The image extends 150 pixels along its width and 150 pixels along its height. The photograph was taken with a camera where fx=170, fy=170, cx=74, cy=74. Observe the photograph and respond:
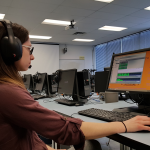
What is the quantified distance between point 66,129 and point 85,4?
3.65 m

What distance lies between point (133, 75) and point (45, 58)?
6792mm

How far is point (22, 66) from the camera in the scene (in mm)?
844

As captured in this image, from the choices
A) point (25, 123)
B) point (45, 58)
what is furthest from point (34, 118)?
point (45, 58)

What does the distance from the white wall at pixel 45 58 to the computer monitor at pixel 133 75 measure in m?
6.52

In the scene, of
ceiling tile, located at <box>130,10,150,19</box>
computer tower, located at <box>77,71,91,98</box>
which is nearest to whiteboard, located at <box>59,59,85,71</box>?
ceiling tile, located at <box>130,10,150,19</box>

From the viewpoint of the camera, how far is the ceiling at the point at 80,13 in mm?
3789

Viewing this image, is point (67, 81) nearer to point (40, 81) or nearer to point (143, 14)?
point (40, 81)

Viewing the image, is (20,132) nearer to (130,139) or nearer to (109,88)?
(130,139)

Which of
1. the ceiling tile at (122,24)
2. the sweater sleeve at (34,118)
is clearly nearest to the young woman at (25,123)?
the sweater sleeve at (34,118)

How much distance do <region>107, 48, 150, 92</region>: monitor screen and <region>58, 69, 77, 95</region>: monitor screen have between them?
0.71m

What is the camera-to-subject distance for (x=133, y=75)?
1.29 m

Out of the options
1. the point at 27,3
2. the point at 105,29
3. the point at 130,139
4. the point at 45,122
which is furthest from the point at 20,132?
the point at 105,29

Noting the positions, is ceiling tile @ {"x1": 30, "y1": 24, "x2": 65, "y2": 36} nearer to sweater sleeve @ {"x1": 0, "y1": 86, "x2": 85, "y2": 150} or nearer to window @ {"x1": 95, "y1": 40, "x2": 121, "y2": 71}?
window @ {"x1": 95, "y1": 40, "x2": 121, "y2": 71}

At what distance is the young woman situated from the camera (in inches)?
26.1
